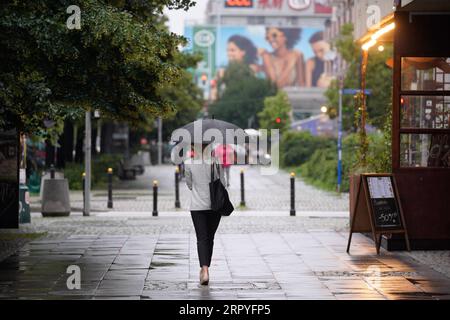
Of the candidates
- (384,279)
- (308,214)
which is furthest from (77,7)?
(308,214)

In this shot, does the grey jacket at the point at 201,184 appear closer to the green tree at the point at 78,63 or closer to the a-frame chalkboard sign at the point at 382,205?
the green tree at the point at 78,63

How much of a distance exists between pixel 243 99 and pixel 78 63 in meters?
120

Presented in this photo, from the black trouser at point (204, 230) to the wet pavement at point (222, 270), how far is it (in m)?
0.35

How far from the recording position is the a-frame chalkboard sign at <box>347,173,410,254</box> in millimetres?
15633

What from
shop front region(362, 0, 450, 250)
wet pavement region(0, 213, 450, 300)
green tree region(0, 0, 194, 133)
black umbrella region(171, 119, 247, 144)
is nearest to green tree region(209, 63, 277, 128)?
wet pavement region(0, 213, 450, 300)

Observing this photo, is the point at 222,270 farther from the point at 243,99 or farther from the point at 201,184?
the point at 243,99

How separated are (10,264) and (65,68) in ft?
9.28

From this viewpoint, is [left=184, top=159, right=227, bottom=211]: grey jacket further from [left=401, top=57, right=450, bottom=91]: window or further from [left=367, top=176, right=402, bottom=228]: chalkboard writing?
[left=401, top=57, right=450, bottom=91]: window

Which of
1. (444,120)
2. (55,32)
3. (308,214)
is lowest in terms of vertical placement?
(308,214)

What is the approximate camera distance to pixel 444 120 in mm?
16297

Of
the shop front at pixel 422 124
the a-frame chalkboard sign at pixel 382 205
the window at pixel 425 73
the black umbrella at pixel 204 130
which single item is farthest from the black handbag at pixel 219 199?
the window at pixel 425 73

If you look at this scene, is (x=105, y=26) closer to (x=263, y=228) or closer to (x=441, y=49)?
(x=441, y=49)

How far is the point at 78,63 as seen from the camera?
1470 cm

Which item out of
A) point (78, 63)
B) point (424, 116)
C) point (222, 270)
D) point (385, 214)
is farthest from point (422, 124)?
point (78, 63)
